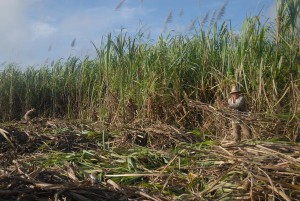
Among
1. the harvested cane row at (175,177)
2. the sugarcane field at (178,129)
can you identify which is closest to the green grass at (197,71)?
the sugarcane field at (178,129)

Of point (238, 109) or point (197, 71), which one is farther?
point (197, 71)

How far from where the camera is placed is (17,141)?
3.79 meters

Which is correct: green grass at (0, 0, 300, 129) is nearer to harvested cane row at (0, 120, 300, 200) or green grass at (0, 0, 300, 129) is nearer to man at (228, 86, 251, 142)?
man at (228, 86, 251, 142)

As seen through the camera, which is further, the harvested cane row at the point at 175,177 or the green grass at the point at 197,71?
the green grass at the point at 197,71

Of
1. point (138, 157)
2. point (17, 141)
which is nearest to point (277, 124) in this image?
point (138, 157)

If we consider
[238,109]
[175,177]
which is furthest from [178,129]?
[175,177]

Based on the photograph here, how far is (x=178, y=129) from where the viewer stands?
13.0 feet

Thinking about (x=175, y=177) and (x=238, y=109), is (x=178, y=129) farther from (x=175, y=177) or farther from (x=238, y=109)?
(x=175, y=177)

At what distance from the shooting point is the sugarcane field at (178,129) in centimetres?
187

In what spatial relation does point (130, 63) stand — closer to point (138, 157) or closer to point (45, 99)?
point (138, 157)

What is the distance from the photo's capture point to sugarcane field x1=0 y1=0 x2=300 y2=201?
187cm

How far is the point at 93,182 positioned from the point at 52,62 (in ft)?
20.5

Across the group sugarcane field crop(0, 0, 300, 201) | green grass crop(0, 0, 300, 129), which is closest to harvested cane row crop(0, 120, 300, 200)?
sugarcane field crop(0, 0, 300, 201)

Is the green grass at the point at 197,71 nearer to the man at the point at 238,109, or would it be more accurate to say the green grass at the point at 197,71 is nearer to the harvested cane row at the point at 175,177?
the man at the point at 238,109
